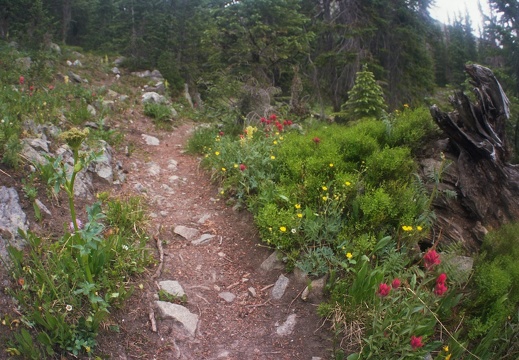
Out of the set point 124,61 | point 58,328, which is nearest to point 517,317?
point 58,328

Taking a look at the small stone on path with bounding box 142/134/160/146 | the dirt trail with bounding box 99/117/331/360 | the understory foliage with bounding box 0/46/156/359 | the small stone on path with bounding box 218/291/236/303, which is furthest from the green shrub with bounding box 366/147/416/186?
the small stone on path with bounding box 142/134/160/146

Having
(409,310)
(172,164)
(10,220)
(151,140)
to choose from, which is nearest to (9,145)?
(10,220)

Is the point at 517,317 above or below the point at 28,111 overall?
above

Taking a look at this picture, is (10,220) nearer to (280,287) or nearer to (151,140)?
(280,287)

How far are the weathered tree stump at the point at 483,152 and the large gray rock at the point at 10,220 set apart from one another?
5.25m

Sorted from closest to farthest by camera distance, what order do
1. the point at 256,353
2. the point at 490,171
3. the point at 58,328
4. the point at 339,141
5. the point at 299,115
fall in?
the point at 58,328 → the point at 256,353 → the point at 490,171 → the point at 339,141 → the point at 299,115

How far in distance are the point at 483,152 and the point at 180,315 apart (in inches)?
175

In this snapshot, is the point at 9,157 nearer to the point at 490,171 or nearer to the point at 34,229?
the point at 34,229

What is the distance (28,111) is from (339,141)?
5.20 m

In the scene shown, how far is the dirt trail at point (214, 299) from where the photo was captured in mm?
3551

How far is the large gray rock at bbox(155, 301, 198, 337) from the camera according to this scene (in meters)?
3.78

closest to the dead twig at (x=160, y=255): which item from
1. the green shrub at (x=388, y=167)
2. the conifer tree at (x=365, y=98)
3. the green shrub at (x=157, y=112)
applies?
the green shrub at (x=388, y=167)

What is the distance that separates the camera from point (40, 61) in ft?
34.3

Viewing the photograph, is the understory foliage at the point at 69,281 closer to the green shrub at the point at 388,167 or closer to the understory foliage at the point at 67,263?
the understory foliage at the point at 67,263
